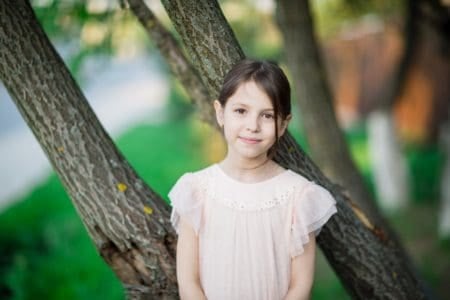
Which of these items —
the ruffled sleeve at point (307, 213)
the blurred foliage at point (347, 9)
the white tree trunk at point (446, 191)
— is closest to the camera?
the ruffled sleeve at point (307, 213)

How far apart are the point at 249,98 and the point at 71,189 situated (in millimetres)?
902

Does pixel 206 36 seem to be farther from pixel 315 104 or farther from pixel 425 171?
pixel 425 171

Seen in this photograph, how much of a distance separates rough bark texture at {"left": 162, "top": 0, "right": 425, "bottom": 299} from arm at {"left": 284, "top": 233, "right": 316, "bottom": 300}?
38 centimetres

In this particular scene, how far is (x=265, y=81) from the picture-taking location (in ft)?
7.23

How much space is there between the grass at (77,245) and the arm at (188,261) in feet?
5.77

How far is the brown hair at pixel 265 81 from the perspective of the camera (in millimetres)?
2205

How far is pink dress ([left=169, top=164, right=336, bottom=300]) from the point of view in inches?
91.1

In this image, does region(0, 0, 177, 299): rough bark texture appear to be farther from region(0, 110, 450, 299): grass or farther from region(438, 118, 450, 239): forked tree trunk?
region(438, 118, 450, 239): forked tree trunk

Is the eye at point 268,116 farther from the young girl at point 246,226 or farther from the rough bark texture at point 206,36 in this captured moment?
the rough bark texture at point 206,36

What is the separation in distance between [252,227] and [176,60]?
129cm

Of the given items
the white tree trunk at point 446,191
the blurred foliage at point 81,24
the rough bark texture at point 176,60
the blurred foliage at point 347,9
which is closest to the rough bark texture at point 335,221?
the rough bark texture at point 176,60

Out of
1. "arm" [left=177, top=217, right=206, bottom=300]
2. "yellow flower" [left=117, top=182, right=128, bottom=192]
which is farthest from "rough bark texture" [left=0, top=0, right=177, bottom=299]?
"arm" [left=177, top=217, right=206, bottom=300]

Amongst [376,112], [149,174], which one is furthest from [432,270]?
[149,174]

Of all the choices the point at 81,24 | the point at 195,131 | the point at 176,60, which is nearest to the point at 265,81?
the point at 176,60
